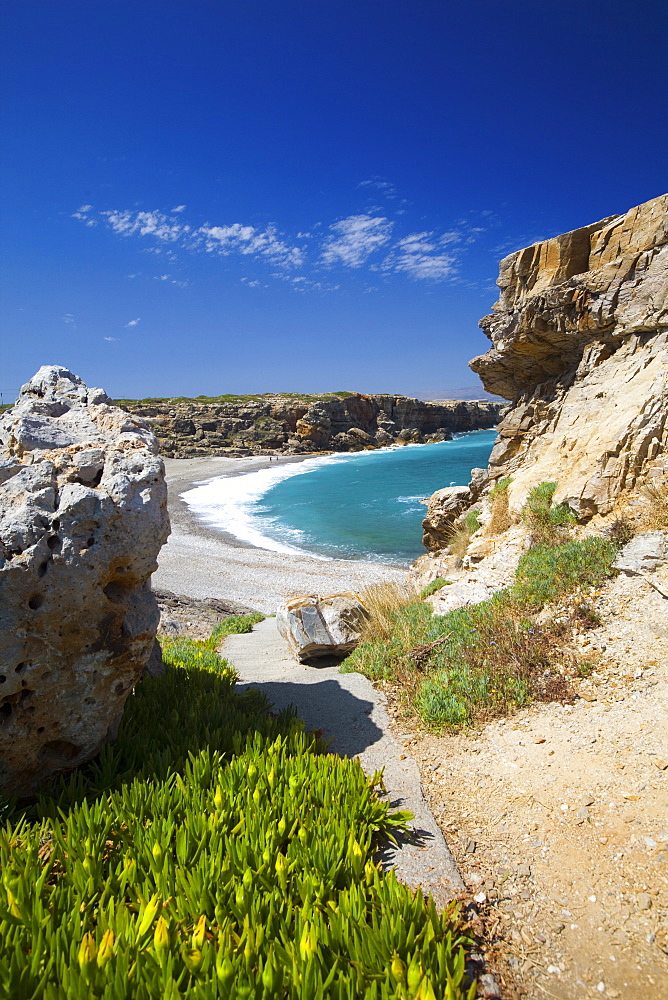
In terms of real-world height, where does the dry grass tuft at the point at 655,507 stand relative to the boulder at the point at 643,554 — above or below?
above

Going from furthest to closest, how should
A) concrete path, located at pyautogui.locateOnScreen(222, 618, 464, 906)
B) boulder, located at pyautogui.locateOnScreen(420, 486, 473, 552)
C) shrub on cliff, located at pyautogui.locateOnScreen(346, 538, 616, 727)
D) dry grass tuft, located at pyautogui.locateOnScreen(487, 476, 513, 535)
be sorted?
1. boulder, located at pyautogui.locateOnScreen(420, 486, 473, 552)
2. dry grass tuft, located at pyautogui.locateOnScreen(487, 476, 513, 535)
3. shrub on cliff, located at pyautogui.locateOnScreen(346, 538, 616, 727)
4. concrete path, located at pyautogui.locateOnScreen(222, 618, 464, 906)

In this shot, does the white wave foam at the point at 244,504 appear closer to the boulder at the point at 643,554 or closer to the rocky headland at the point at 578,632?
the rocky headland at the point at 578,632

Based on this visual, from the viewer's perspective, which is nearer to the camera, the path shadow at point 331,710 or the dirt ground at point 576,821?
the dirt ground at point 576,821

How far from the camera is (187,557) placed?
960 inches

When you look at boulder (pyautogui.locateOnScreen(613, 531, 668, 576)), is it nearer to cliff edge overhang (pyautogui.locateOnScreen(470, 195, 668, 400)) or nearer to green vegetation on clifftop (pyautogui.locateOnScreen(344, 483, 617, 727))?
green vegetation on clifftop (pyautogui.locateOnScreen(344, 483, 617, 727))

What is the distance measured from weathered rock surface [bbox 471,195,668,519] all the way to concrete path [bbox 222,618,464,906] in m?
5.32

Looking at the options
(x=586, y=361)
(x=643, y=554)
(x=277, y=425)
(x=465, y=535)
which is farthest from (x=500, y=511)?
(x=277, y=425)

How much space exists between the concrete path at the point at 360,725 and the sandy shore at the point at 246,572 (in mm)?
7480

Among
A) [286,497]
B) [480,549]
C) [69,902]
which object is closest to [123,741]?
[69,902]

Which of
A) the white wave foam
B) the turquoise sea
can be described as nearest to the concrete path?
the turquoise sea

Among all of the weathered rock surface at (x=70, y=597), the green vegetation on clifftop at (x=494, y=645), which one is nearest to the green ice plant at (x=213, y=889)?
the weathered rock surface at (x=70, y=597)

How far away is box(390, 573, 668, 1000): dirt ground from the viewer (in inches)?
110

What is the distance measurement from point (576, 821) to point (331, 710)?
10.1 ft

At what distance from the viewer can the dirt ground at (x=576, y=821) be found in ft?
9.15
